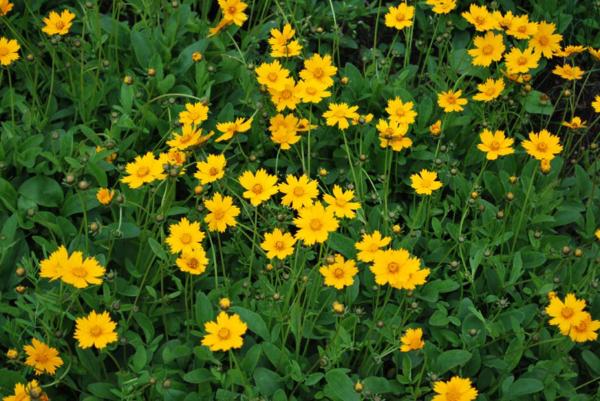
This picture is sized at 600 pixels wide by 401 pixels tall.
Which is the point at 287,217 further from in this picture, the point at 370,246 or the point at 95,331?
the point at 95,331

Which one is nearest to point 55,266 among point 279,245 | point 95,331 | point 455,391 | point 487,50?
point 95,331

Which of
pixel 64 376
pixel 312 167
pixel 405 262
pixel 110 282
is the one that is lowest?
pixel 64 376

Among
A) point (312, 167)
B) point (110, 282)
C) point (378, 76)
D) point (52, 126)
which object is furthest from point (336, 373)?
point (52, 126)

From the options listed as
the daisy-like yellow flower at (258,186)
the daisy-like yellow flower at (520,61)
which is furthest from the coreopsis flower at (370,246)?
the daisy-like yellow flower at (520,61)

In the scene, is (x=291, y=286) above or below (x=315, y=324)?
above

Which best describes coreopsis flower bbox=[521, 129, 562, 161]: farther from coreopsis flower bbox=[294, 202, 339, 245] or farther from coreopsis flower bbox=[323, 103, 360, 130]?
coreopsis flower bbox=[294, 202, 339, 245]

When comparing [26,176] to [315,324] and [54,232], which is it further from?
[315,324]

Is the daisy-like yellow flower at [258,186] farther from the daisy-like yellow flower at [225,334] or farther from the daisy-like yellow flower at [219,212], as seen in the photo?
the daisy-like yellow flower at [225,334]
